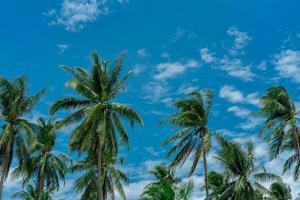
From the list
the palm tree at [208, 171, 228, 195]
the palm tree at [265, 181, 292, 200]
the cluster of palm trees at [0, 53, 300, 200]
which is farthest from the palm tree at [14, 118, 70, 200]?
the palm tree at [265, 181, 292, 200]

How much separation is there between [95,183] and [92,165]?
6.16 ft

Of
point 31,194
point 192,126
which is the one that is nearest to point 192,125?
point 192,126

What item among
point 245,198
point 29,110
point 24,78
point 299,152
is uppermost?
point 24,78

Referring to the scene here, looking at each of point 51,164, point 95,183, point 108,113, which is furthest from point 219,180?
point 108,113

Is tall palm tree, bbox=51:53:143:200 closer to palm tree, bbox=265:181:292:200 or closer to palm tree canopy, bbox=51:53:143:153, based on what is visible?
palm tree canopy, bbox=51:53:143:153

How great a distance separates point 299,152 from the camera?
4047 centimetres

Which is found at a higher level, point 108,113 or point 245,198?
point 108,113

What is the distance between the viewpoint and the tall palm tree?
3544 centimetres

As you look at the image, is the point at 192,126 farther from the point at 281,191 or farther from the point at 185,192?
the point at 281,191

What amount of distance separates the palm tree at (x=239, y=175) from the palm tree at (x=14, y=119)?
16970 millimetres

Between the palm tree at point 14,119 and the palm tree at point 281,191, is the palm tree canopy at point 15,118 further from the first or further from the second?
the palm tree at point 281,191

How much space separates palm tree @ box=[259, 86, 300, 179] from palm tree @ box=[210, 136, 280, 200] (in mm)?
3205

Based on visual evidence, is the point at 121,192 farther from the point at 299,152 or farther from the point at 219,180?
the point at 299,152

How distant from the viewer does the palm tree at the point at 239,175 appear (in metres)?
44.2
